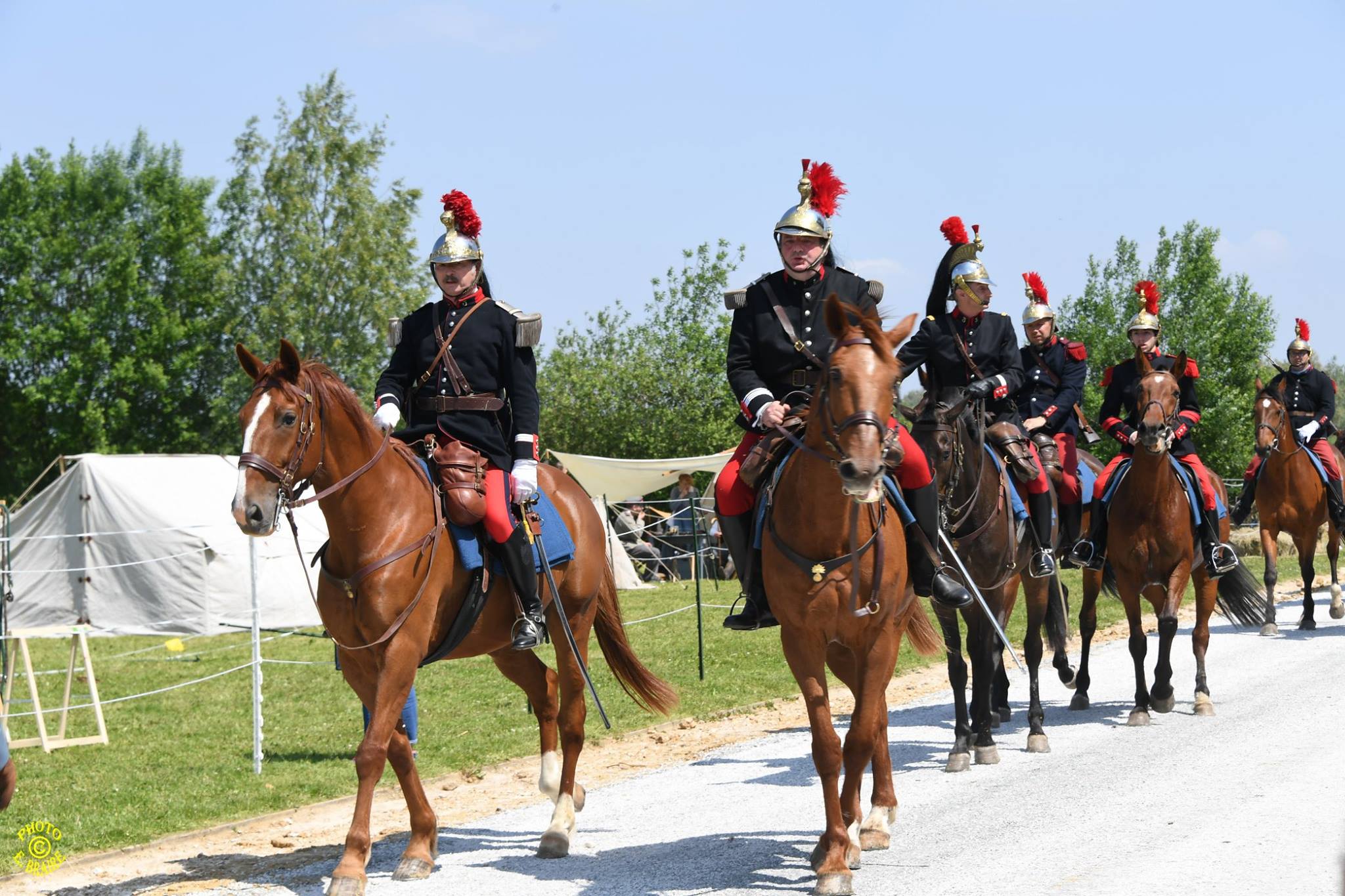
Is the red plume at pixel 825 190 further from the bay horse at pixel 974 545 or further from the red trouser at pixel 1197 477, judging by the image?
the red trouser at pixel 1197 477

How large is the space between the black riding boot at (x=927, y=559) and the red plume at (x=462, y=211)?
2.92m

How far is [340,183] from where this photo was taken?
4806 cm

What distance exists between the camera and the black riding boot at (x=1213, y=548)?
12219 millimetres

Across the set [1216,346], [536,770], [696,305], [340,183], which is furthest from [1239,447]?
[536,770]

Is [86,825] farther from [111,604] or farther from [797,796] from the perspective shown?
[111,604]

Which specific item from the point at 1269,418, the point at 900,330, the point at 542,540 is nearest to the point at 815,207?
the point at 900,330

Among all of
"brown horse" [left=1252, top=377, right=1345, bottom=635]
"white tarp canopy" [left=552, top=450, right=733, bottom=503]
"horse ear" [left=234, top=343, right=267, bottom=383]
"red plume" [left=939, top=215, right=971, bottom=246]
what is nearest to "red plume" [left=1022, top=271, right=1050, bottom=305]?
"red plume" [left=939, top=215, right=971, bottom=246]

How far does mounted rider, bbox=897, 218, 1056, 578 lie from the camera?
10.1 meters

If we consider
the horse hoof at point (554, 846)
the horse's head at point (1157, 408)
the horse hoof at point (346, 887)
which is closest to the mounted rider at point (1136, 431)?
the horse's head at point (1157, 408)

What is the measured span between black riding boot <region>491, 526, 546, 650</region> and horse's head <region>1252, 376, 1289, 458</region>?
12302 mm

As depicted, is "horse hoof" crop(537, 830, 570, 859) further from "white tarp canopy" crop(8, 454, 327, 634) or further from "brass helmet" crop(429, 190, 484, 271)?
"white tarp canopy" crop(8, 454, 327, 634)

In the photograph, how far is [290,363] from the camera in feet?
→ 22.7

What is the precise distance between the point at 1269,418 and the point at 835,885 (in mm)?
13172

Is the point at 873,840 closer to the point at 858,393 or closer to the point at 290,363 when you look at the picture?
the point at 858,393
